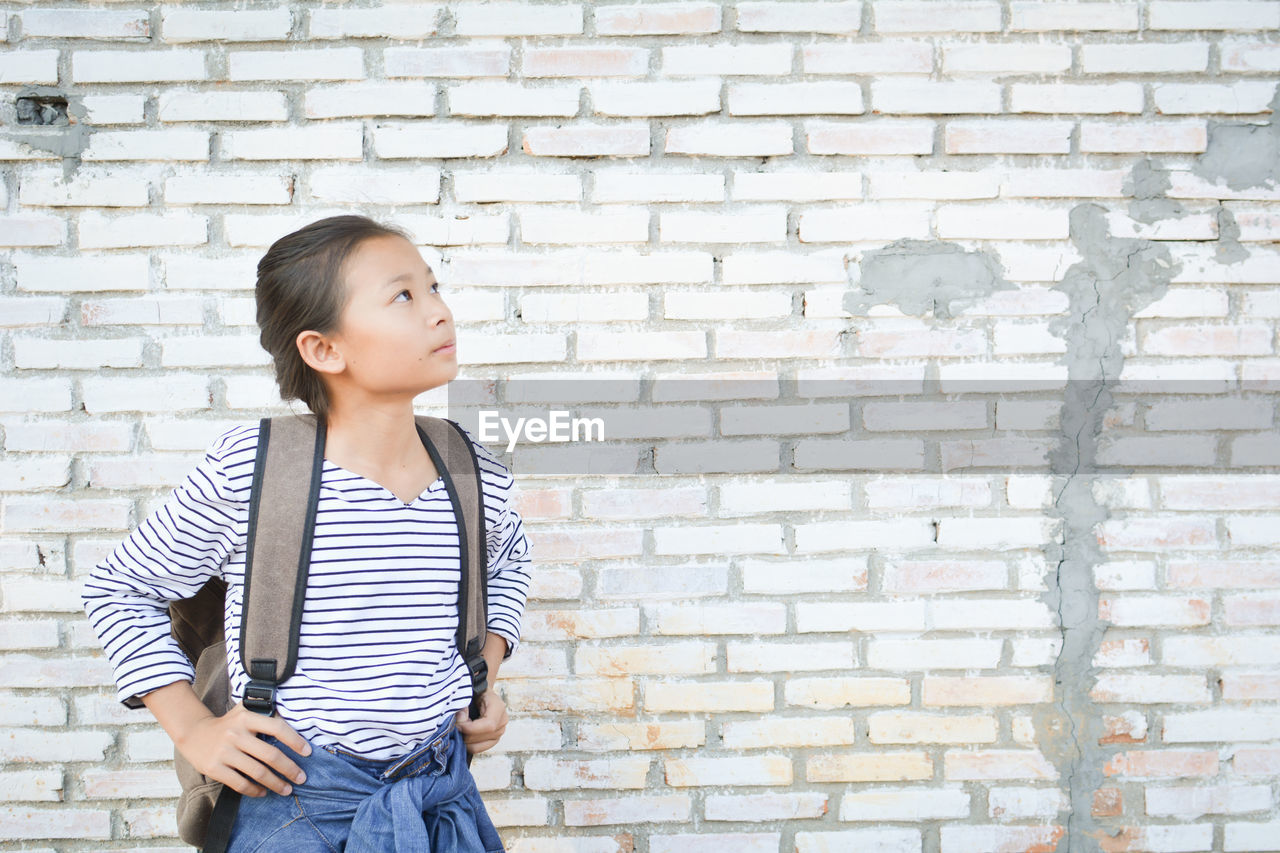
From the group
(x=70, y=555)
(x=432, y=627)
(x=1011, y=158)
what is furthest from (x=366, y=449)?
(x=1011, y=158)

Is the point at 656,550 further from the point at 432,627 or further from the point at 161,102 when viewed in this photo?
the point at 161,102

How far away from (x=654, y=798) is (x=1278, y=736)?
154 centimetres

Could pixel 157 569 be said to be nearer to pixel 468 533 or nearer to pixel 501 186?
pixel 468 533

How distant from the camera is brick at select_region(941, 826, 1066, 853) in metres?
2.32

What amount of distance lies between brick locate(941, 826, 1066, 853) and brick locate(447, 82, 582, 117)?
198 cm

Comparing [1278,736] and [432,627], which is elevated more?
[432,627]

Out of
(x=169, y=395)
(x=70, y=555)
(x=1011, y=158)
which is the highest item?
(x=1011, y=158)

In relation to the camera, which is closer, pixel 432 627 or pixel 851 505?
pixel 432 627

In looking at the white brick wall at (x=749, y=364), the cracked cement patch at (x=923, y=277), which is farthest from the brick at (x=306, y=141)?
the cracked cement patch at (x=923, y=277)

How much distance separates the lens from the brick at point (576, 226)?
2225 millimetres

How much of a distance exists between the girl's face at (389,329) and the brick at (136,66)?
1028mm

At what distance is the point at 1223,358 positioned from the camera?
2283 mm

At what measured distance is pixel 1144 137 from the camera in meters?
2.25

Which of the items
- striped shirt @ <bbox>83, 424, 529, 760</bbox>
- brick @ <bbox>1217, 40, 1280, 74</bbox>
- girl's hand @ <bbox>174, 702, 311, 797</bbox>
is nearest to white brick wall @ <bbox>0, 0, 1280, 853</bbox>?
brick @ <bbox>1217, 40, 1280, 74</bbox>
